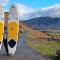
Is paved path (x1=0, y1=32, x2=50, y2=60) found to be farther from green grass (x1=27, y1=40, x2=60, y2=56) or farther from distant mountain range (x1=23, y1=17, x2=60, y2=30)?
distant mountain range (x1=23, y1=17, x2=60, y2=30)

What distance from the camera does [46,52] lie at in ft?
73.4

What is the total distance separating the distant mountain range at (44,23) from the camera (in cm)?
3701

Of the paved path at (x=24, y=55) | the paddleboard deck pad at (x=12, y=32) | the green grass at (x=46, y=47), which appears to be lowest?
the paved path at (x=24, y=55)

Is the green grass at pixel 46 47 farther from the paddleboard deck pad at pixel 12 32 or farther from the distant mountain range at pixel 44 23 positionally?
the distant mountain range at pixel 44 23

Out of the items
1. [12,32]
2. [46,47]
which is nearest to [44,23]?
[46,47]

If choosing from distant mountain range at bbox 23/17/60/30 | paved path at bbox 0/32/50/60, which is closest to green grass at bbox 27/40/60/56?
paved path at bbox 0/32/50/60

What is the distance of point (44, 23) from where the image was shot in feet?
136

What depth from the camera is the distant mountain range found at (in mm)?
37009

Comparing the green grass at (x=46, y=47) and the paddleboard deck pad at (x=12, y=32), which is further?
the green grass at (x=46, y=47)

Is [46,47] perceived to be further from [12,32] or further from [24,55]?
[24,55]

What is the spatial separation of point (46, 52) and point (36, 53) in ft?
3.40

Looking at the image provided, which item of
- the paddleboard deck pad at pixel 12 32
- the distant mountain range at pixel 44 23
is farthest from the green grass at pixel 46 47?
the distant mountain range at pixel 44 23

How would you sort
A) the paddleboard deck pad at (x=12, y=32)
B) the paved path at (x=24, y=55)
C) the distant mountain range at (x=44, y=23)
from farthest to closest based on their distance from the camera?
1. the distant mountain range at (x=44, y=23)
2. the paddleboard deck pad at (x=12, y=32)
3. the paved path at (x=24, y=55)

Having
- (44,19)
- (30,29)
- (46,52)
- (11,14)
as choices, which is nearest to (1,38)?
(11,14)
